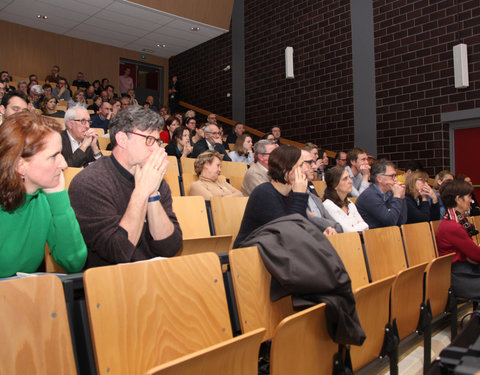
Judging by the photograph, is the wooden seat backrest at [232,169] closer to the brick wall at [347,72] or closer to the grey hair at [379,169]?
the grey hair at [379,169]

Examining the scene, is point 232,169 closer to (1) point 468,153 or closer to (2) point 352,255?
(2) point 352,255

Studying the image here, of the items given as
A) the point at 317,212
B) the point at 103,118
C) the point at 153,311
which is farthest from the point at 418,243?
the point at 103,118

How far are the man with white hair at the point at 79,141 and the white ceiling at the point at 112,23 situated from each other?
4.88 m

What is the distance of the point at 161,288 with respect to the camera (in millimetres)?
1046

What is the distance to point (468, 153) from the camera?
5.63 metres

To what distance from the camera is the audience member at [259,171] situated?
10.3ft

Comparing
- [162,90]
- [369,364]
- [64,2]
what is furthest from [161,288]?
[162,90]

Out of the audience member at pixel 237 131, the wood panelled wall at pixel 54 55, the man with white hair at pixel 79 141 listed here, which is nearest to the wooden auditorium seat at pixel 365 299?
the man with white hair at pixel 79 141

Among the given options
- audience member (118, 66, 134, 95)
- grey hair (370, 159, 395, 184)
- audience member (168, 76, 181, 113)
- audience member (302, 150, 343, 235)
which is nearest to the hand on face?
audience member (302, 150, 343, 235)

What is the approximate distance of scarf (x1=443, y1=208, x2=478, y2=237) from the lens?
2.84 meters

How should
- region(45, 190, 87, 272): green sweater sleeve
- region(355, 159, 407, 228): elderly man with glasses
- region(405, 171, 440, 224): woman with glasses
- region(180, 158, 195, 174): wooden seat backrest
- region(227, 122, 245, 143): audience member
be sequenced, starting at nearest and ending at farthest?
region(45, 190, 87, 272): green sweater sleeve < region(355, 159, 407, 228): elderly man with glasses < region(405, 171, 440, 224): woman with glasses < region(180, 158, 195, 174): wooden seat backrest < region(227, 122, 245, 143): audience member

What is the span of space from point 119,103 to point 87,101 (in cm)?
186

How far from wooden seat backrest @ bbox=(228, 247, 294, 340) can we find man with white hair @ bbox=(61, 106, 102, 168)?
184cm

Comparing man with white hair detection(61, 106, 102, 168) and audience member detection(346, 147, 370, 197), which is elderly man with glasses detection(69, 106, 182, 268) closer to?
man with white hair detection(61, 106, 102, 168)
